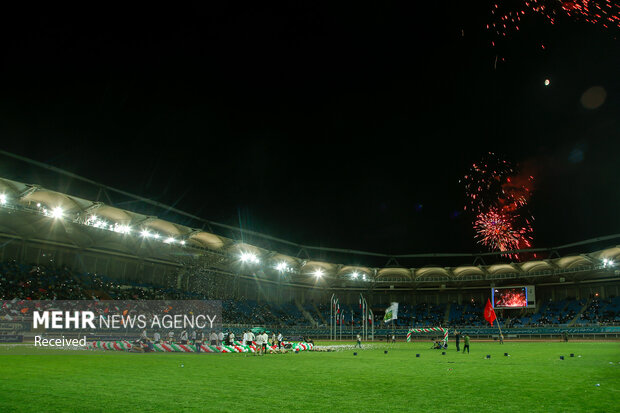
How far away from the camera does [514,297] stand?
73.3 m

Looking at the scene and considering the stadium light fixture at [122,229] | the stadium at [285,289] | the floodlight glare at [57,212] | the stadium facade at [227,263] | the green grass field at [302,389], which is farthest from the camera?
the stadium light fixture at [122,229]

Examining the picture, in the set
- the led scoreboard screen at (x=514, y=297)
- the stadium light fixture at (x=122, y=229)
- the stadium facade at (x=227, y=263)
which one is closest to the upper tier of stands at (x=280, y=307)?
the stadium facade at (x=227, y=263)

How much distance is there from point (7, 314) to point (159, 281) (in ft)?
97.5

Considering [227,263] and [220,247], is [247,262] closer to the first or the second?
[227,263]

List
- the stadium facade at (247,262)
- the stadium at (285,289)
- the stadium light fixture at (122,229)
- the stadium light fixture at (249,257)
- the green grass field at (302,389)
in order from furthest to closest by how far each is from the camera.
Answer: the stadium light fixture at (249,257) → the stadium light fixture at (122,229) → the stadium facade at (247,262) → the stadium at (285,289) → the green grass field at (302,389)

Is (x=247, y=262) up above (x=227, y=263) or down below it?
above

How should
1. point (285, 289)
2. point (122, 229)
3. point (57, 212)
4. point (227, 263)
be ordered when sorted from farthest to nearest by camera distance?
point (285, 289) → point (227, 263) → point (122, 229) → point (57, 212)

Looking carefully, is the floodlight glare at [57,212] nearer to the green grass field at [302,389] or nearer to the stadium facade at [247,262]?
the stadium facade at [247,262]

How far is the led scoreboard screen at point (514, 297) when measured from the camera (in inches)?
2817

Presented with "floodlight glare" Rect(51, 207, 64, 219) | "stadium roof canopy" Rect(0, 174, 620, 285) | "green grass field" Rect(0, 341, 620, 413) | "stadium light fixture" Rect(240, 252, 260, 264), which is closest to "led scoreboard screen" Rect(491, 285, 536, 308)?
"stadium roof canopy" Rect(0, 174, 620, 285)

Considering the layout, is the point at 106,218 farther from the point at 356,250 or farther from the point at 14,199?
the point at 356,250

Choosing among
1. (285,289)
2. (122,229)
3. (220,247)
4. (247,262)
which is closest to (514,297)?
(285,289)

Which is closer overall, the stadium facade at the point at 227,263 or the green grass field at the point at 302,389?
the green grass field at the point at 302,389

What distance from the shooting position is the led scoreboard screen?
71562mm
